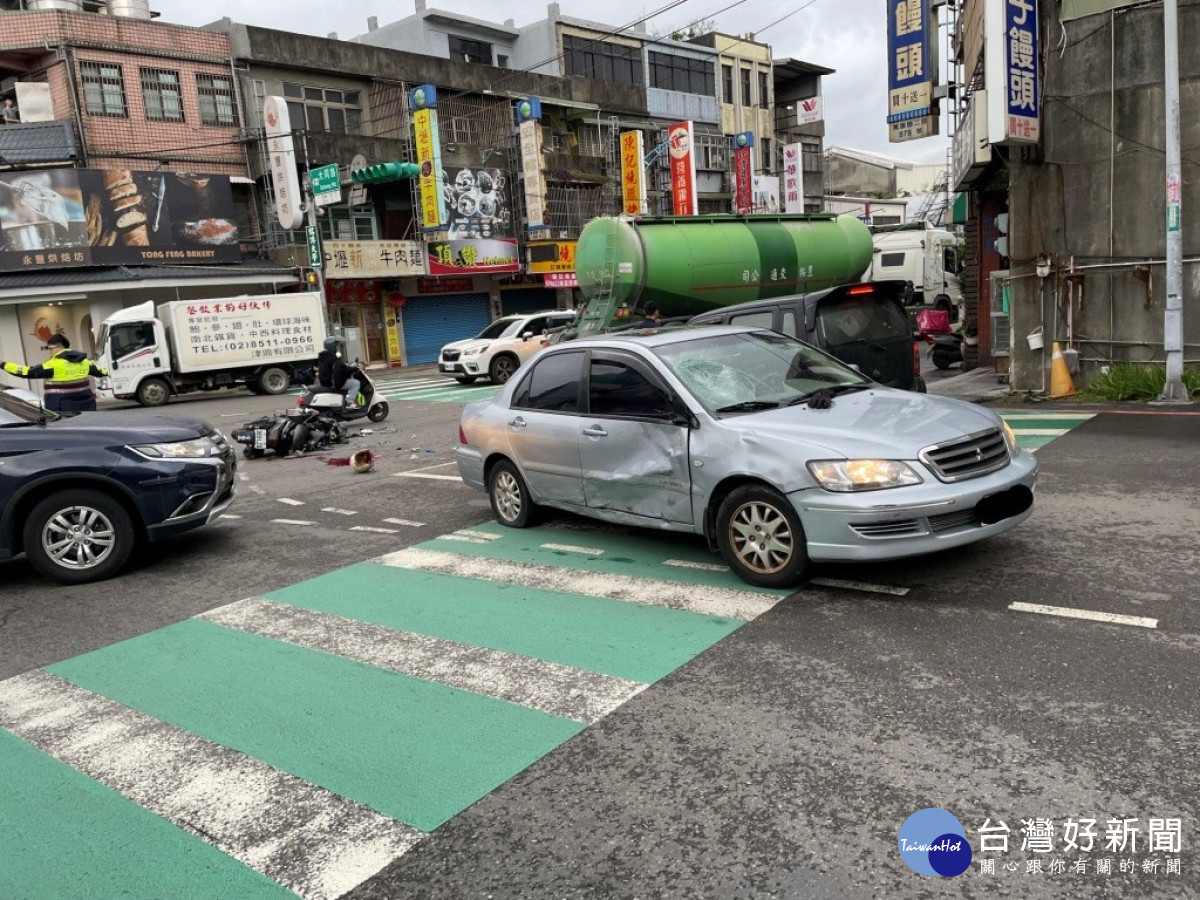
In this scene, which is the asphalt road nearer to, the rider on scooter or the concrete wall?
the concrete wall

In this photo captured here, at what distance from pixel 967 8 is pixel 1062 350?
7.59m

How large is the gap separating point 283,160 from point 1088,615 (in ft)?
93.3

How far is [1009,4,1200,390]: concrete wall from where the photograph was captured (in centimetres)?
1204

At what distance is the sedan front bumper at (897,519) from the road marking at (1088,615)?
0.48m

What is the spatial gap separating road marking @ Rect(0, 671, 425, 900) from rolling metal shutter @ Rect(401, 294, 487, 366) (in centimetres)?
3133

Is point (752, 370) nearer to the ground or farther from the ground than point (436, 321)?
nearer to the ground

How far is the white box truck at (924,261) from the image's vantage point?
30781 mm

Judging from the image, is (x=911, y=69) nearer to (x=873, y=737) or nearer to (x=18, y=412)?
(x=18, y=412)

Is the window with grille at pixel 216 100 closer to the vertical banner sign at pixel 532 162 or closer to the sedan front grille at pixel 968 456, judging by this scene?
the vertical banner sign at pixel 532 162

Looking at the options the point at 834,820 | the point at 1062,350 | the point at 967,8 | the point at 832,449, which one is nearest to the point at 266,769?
the point at 834,820

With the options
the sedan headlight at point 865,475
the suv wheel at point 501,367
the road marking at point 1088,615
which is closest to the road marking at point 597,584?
the sedan headlight at point 865,475

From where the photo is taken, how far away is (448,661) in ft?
16.1

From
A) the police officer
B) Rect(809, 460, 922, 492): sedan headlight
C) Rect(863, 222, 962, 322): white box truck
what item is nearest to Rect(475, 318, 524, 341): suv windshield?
the police officer

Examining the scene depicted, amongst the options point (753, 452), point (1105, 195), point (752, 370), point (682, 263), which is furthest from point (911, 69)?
point (753, 452)
